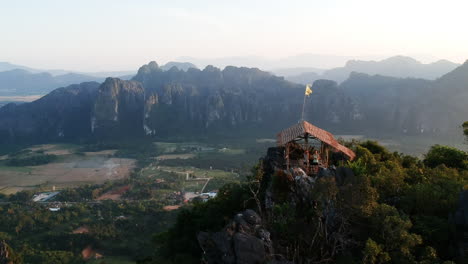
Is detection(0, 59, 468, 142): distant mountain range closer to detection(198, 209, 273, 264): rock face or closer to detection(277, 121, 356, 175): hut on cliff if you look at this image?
detection(277, 121, 356, 175): hut on cliff

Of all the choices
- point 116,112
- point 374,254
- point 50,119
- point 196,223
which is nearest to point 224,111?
point 116,112

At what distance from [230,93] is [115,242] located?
9405cm

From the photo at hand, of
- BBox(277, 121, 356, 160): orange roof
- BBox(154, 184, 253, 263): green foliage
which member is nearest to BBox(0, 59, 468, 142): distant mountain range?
BBox(277, 121, 356, 160): orange roof

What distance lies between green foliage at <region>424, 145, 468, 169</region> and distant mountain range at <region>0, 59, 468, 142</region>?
240ft

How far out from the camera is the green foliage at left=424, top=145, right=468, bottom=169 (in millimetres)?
18922

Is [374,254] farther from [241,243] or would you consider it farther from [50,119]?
[50,119]

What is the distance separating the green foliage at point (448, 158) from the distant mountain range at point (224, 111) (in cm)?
7330

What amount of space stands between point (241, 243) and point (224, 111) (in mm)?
104554

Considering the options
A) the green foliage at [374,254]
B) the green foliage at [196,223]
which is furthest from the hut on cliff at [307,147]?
the green foliage at [374,254]

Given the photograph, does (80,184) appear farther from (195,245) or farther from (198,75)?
(198,75)

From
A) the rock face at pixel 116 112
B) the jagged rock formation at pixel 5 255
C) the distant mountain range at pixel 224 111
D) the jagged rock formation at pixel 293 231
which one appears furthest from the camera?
the rock face at pixel 116 112

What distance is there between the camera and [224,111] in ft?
374

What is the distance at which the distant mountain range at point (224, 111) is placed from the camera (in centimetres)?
9512

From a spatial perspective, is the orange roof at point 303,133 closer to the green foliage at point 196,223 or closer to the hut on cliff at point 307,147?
the hut on cliff at point 307,147
